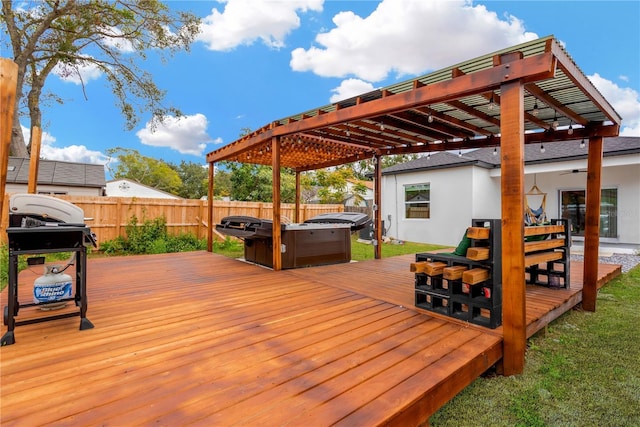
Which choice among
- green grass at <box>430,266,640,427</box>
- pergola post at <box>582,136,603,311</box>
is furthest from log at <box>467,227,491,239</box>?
pergola post at <box>582,136,603,311</box>

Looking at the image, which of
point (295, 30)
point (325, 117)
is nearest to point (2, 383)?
point (325, 117)

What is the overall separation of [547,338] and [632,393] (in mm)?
911

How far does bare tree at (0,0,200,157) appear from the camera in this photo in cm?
1055

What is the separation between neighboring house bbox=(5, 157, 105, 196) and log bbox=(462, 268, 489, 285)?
14.7m

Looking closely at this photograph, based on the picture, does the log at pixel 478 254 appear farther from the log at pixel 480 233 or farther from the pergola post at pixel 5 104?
the pergola post at pixel 5 104

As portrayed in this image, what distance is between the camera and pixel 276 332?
2.42m

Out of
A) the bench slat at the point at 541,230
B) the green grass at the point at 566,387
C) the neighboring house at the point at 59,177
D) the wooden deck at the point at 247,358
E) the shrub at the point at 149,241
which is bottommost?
the green grass at the point at 566,387

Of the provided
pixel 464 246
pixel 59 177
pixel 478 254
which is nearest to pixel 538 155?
pixel 464 246

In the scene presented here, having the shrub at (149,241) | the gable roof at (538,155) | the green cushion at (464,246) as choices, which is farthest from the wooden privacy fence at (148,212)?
the green cushion at (464,246)

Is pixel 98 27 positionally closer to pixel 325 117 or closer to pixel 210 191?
pixel 210 191

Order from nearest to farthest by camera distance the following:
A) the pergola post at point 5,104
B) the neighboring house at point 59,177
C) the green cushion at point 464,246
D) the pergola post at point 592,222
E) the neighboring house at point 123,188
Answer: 1. the pergola post at point 5,104
2. the green cushion at point 464,246
3. the pergola post at point 592,222
4. the neighboring house at point 59,177
5. the neighboring house at point 123,188

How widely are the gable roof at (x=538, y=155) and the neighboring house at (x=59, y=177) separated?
44.1 feet

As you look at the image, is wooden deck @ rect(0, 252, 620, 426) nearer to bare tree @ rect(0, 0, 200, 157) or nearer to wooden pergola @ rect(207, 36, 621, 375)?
wooden pergola @ rect(207, 36, 621, 375)

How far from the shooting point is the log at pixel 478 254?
2.43 metres
